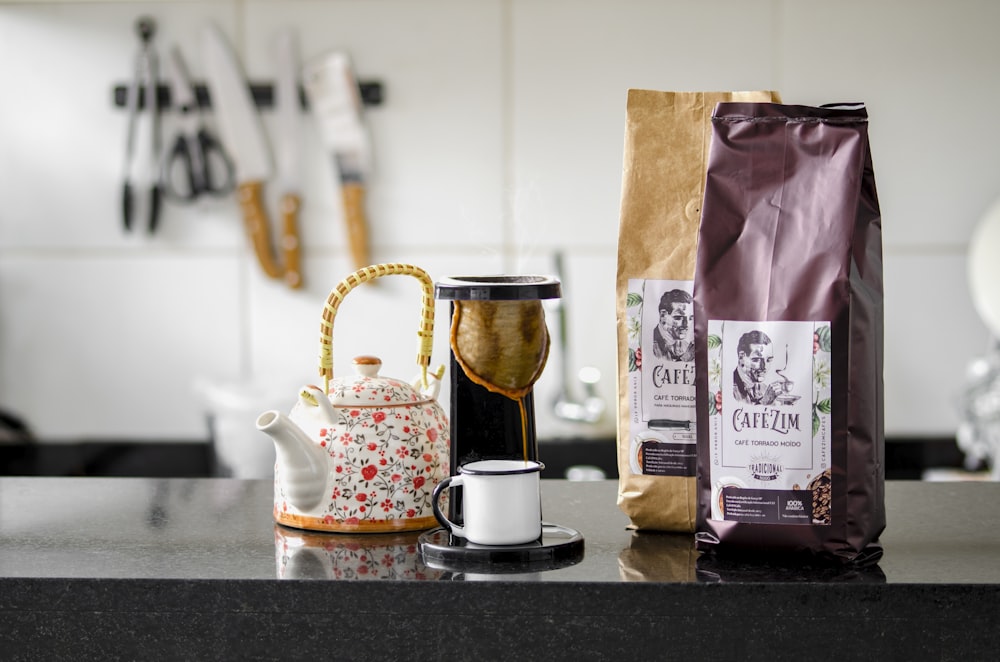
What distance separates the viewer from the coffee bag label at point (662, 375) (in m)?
0.81

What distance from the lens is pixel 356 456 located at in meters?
0.83

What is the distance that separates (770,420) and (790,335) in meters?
0.06

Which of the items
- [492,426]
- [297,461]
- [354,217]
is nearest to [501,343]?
[492,426]

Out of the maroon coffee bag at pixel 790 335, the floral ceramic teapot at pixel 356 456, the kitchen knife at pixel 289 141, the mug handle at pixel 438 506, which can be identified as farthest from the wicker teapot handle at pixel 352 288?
the kitchen knife at pixel 289 141

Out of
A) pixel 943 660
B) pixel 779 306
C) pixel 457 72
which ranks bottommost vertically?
pixel 943 660

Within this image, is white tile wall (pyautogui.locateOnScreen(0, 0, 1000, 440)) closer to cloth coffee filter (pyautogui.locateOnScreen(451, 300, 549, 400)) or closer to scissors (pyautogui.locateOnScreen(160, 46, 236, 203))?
scissors (pyautogui.locateOnScreen(160, 46, 236, 203))

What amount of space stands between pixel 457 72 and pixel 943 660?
176 cm

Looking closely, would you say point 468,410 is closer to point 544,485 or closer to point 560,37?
point 544,485

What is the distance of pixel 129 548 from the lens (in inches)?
32.1

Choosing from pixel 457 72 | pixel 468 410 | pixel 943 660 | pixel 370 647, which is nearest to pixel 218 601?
pixel 370 647

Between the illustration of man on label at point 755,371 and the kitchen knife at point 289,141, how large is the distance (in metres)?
1.63

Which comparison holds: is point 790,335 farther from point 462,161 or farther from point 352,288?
point 462,161

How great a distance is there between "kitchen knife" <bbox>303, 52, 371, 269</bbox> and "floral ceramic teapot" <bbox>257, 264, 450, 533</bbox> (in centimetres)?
140

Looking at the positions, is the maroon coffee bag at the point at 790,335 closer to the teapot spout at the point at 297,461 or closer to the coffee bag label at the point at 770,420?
the coffee bag label at the point at 770,420
